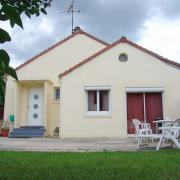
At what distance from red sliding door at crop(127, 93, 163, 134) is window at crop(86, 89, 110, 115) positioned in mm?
1150

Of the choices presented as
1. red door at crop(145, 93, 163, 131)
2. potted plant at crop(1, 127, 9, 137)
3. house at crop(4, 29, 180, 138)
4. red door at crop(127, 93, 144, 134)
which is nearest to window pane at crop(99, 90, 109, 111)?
house at crop(4, 29, 180, 138)

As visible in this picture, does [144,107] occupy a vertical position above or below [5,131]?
above

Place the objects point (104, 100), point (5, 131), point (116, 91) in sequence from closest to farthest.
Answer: point (116, 91) → point (104, 100) → point (5, 131)

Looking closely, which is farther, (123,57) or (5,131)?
(5,131)

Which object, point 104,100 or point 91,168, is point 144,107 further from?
point 91,168

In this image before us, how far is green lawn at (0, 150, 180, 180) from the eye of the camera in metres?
5.09

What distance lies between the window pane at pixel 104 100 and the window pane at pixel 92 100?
0.27 metres

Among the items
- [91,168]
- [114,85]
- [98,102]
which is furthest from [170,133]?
[98,102]

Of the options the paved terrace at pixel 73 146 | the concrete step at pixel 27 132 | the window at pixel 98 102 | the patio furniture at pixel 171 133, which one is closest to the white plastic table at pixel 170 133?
the patio furniture at pixel 171 133

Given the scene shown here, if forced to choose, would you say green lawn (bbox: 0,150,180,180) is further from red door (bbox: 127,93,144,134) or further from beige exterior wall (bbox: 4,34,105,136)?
beige exterior wall (bbox: 4,34,105,136)

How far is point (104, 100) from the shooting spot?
655 inches

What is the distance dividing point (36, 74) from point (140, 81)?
7.55 meters

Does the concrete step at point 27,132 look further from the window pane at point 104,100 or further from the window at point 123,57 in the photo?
the window at point 123,57

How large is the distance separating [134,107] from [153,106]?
3.21 feet
